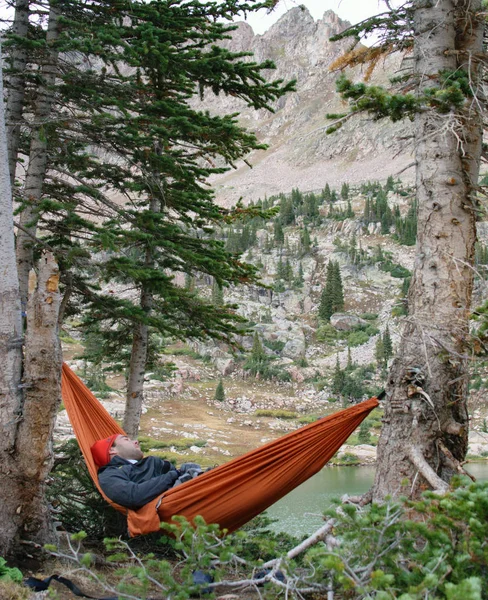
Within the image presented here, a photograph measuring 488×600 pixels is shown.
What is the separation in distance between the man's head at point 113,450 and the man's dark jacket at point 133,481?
0.09m

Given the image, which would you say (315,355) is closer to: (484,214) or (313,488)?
(313,488)

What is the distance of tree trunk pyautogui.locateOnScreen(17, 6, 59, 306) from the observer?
15.6 ft

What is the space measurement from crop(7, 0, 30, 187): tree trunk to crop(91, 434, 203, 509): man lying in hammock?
124 inches

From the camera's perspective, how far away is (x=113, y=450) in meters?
3.29

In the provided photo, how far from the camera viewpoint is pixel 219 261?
221 inches

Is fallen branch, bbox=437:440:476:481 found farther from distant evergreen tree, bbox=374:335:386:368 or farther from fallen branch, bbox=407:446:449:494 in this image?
distant evergreen tree, bbox=374:335:386:368

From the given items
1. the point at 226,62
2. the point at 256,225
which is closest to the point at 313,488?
the point at 226,62

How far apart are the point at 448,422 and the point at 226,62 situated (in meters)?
4.12

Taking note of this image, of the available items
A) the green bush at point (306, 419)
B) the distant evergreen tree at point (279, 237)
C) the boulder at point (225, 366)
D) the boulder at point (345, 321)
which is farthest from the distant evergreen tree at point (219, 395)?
the distant evergreen tree at point (279, 237)

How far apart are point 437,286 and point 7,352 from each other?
258cm

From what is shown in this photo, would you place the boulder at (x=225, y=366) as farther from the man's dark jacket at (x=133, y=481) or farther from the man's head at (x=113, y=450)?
the man's dark jacket at (x=133, y=481)

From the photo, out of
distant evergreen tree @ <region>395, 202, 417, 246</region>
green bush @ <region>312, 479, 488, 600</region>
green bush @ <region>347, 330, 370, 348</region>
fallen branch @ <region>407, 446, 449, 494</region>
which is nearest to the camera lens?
green bush @ <region>312, 479, 488, 600</region>

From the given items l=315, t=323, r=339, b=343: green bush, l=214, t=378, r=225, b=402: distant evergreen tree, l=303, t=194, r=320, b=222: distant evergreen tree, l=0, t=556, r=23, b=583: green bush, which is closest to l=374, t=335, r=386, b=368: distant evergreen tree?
l=315, t=323, r=339, b=343: green bush

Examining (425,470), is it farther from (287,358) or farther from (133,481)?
(287,358)
